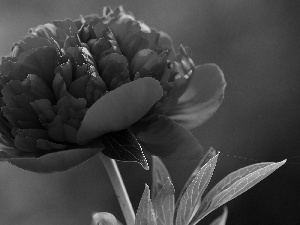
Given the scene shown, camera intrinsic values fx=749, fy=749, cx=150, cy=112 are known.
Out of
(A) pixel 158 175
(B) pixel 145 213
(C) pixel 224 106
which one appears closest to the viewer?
(B) pixel 145 213

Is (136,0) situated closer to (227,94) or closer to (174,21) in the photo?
(174,21)

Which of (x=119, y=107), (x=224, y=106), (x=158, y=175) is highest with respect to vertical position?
(x=119, y=107)

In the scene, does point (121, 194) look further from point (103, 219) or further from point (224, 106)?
point (224, 106)

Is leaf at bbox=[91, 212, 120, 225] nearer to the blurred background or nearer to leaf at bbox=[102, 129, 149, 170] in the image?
leaf at bbox=[102, 129, 149, 170]

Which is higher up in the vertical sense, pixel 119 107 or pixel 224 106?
pixel 119 107

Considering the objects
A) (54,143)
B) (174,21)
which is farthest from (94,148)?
(174,21)

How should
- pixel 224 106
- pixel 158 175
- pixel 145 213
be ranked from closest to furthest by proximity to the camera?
pixel 145 213
pixel 158 175
pixel 224 106

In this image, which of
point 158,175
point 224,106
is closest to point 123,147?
point 158,175

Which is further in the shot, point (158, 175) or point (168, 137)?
point (158, 175)
